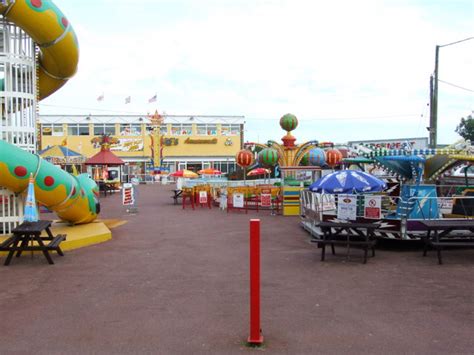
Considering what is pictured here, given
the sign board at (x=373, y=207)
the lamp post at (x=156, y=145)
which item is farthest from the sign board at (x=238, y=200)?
the lamp post at (x=156, y=145)

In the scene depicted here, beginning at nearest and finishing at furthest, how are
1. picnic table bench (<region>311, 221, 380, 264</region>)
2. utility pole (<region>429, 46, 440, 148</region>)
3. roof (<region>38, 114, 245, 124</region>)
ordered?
picnic table bench (<region>311, 221, 380, 264</region>)
utility pole (<region>429, 46, 440, 148</region>)
roof (<region>38, 114, 245, 124</region>)

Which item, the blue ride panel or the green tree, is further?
the green tree

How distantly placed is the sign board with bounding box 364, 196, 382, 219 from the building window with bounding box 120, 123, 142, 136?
5863 centimetres

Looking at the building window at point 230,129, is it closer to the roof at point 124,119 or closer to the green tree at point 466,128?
the roof at point 124,119

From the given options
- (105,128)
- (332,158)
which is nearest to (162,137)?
(105,128)

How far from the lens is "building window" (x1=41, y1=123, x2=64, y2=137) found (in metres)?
66.2

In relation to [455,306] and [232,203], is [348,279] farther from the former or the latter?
[232,203]

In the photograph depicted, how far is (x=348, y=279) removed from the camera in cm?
832

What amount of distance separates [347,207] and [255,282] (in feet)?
22.8

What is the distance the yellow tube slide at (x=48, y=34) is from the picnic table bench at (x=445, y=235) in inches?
369

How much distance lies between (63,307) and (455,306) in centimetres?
544

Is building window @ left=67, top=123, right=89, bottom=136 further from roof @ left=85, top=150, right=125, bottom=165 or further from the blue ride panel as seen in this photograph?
the blue ride panel

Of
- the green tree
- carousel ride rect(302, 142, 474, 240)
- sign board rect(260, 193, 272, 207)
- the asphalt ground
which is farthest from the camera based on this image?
the green tree

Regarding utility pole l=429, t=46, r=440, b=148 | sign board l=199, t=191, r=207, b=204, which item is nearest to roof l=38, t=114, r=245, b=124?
sign board l=199, t=191, r=207, b=204
